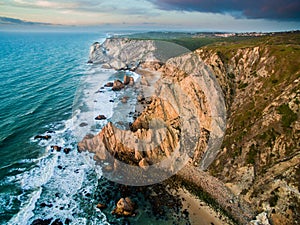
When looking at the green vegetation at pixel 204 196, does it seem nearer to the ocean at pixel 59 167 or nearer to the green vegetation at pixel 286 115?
the ocean at pixel 59 167

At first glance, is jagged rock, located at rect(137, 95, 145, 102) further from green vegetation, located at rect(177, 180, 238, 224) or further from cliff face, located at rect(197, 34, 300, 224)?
green vegetation, located at rect(177, 180, 238, 224)

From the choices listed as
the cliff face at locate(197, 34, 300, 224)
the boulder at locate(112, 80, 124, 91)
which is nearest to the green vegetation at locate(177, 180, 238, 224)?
the cliff face at locate(197, 34, 300, 224)

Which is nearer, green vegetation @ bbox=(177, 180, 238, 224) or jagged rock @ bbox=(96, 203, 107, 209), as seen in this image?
green vegetation @ bbox=(177, 180, 238, 224)

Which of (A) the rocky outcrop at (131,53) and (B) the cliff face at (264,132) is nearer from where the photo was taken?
(B) the cliff face at (264,132)

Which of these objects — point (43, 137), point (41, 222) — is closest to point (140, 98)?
point (43, 137)

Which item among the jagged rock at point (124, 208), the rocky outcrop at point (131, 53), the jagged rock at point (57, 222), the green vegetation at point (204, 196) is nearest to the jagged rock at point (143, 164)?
the green vegetation at point (204, 196)

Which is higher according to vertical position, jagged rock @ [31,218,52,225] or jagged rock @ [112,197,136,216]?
jagged rock @ [112,197,136,216]
